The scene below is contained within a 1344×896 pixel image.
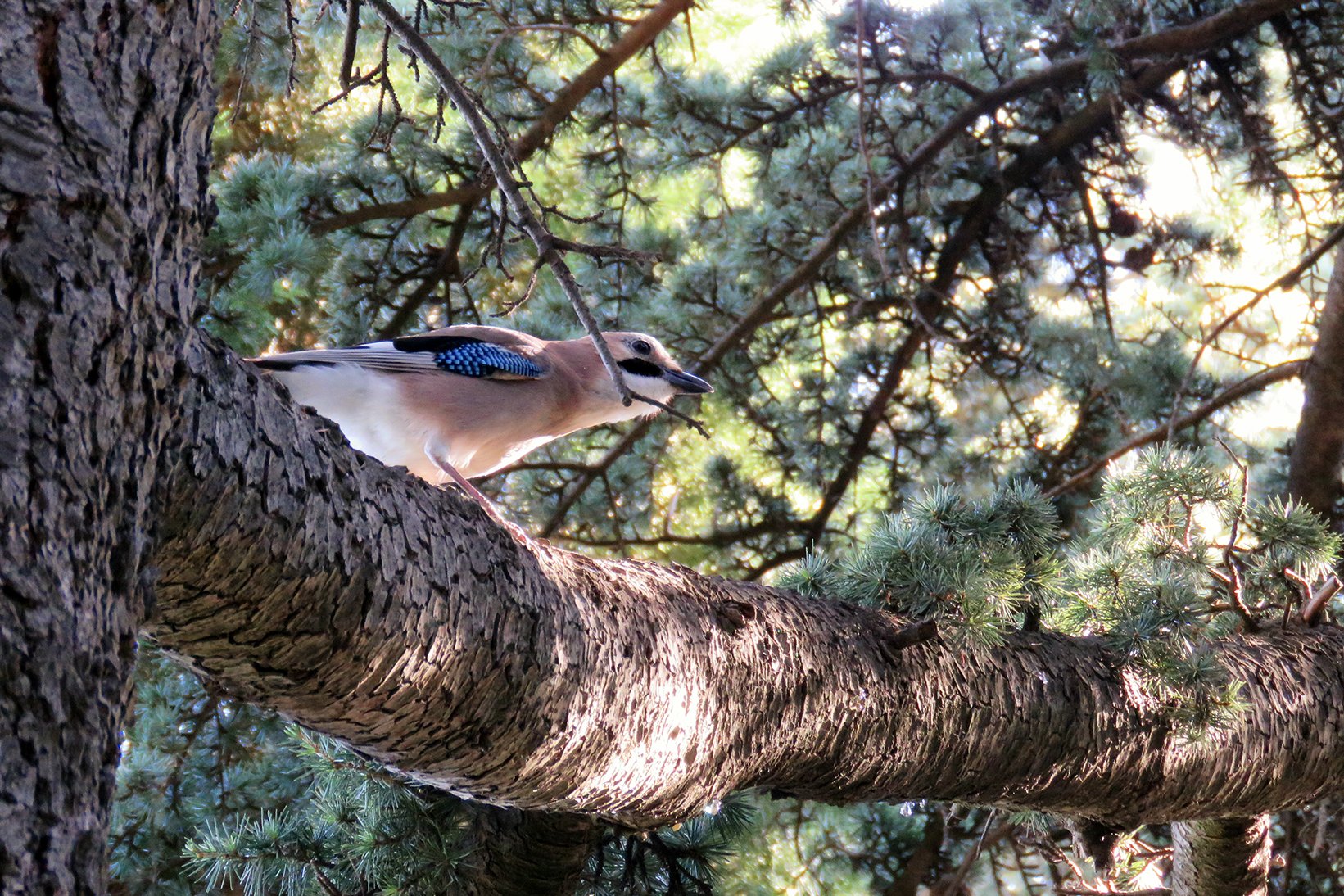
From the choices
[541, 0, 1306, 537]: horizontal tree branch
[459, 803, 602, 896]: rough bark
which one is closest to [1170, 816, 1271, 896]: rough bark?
[459, 803, 602, 896]: rough bark

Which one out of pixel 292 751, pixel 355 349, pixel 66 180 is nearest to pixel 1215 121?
pixel 355 349

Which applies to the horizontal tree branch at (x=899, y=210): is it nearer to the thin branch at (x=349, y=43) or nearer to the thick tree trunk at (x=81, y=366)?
the thin branch at (x=349, y=43)

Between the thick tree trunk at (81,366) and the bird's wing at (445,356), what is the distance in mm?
1839

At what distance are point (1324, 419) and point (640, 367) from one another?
219cm

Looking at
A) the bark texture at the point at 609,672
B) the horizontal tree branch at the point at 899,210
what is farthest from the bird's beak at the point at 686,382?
the bark texture at the point at 609,672

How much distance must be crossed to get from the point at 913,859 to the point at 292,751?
2002 mm

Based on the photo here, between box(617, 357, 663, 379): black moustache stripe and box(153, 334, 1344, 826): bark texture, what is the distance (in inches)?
48.3

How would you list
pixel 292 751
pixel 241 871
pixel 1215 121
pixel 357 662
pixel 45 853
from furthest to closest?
1. pixel 1215 121
2. pixel 292 751
3. pixel 241 871
4. pixel 357 662
5. pixel 45 853

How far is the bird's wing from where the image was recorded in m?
2.87

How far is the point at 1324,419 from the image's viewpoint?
374 cm

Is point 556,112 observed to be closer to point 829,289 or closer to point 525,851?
point 829,289

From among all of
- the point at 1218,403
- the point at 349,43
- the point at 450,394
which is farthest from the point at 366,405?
the point at 1218,403

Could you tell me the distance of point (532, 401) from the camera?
2979 millimetres

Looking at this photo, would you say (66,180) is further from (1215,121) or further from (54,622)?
(1215,121)
